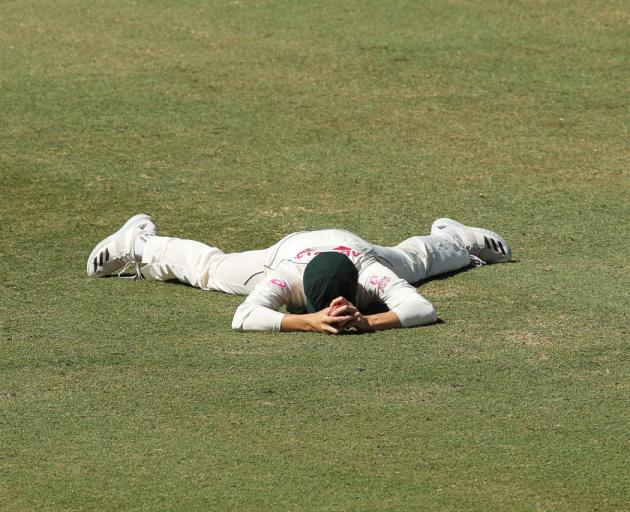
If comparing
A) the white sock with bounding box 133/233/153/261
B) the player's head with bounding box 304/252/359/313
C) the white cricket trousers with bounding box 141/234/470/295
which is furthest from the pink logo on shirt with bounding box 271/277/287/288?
the white sock with bounding box 133/233/153/261

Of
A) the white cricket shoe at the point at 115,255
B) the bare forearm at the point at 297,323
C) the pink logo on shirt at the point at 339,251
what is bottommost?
the bare forearm at the point at 297,323

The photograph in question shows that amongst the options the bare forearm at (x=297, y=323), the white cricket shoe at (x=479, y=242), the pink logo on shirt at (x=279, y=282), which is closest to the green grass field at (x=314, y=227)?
the bare forearm at (x=297, y=323)

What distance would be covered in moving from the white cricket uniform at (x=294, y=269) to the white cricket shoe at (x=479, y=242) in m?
0.10

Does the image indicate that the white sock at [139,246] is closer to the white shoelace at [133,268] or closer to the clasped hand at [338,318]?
the white shoelace at [133,268]

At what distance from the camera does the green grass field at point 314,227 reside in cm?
568

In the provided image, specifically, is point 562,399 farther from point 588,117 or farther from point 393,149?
point 588,117

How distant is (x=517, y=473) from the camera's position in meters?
5.55

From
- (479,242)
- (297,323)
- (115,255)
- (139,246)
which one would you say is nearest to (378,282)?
(297,323)

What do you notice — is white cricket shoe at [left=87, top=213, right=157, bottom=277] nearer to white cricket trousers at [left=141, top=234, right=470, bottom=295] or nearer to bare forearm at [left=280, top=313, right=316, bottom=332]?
white cricket trousers at [left=141, top=234, right=470, bottom=295]

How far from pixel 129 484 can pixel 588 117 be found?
881 cm

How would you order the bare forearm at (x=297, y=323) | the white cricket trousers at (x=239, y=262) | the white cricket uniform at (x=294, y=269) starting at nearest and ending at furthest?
the bare forearm at (x=297, y=323) → the white cricket uniform at (x=294, y=269) → the white cricket trousers at (x=239, y=262)

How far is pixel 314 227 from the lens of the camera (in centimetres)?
1003

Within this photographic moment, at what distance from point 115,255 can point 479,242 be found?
8.61ft

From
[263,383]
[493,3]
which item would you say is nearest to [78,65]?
[493,3]
